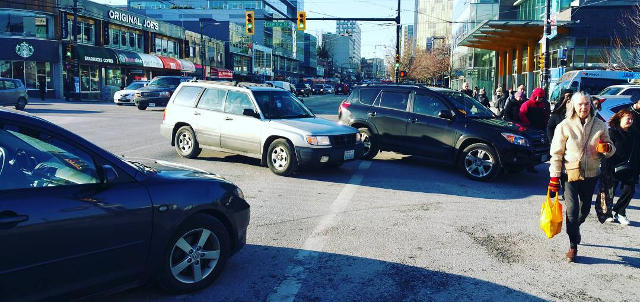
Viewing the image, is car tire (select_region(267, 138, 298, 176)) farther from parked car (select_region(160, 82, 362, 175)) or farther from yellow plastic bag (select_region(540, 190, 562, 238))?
yellow plastic bag (select_region(540, 190, 562, 238))

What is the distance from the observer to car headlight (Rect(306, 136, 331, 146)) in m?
9.59

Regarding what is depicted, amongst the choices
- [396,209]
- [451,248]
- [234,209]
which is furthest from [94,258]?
[396,209]

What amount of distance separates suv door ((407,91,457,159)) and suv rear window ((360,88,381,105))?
3.55 ft

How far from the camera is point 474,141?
10.4 meters

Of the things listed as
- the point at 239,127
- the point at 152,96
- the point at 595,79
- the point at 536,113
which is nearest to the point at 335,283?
the point at 239,127

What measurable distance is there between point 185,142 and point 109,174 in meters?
7.95

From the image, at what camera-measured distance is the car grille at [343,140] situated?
981 centimetres

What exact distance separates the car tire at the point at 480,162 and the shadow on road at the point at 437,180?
153 millimetres

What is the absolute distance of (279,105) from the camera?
1082 cm

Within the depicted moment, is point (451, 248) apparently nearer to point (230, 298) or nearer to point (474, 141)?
point (230, 298)

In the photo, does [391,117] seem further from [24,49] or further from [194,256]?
[24,49]

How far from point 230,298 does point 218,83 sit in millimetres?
7452

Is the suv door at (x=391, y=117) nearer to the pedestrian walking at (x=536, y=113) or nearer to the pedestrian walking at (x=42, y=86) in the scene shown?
the pedestrian walking at (x=536, y=113)

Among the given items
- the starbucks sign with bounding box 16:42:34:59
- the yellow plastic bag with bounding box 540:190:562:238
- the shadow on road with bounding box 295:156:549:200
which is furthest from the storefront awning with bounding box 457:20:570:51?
the starbucks sign with bounding box 16:42:34:59
